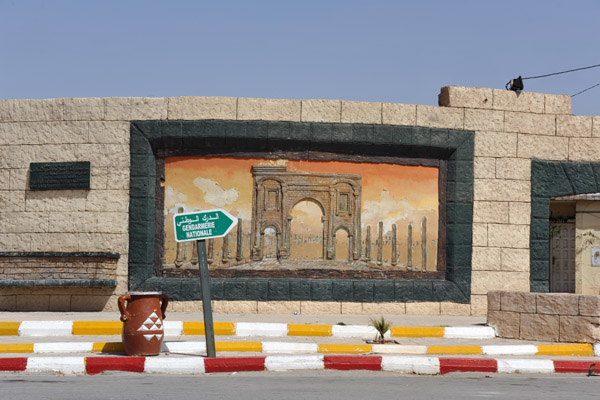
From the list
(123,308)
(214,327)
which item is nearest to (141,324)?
(123,308)

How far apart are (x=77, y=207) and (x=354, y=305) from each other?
5856 millimetres

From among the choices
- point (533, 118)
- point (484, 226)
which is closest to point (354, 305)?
point (484, 226)

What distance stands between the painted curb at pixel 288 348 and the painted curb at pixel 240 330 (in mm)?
1269

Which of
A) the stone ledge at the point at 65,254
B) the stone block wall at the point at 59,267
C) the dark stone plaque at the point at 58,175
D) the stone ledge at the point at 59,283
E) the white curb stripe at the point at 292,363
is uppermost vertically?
the dark stone plaque at the point at 58,175

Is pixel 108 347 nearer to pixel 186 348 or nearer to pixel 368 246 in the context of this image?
pixel 186 348

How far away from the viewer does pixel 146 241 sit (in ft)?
51.3

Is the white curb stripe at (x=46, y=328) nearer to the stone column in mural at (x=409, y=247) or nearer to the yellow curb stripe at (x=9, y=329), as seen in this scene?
the yellow curb stripe at (x=9, y=329)

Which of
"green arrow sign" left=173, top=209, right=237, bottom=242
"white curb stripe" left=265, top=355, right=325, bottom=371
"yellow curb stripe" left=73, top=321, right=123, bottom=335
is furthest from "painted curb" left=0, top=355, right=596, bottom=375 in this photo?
"yellow curb stripe" left=73, top=321, right=123, bottom=335

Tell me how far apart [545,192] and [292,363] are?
895 cm

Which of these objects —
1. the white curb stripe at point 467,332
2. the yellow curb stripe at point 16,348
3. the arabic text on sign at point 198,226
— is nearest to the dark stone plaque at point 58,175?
the yellow curb stripe at point 16,348

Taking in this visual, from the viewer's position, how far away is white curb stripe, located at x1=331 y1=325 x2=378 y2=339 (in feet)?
40.3

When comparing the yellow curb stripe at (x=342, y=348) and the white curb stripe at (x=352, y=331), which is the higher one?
the white curb stripe at (x=352, y=331)

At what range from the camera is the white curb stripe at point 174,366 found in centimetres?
948

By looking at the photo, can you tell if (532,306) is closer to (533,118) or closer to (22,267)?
(533,118)
